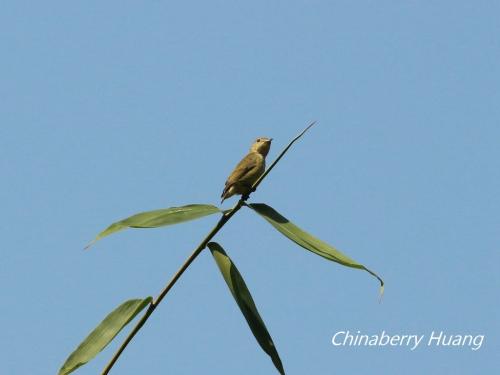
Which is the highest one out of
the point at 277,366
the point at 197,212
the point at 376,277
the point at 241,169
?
the point at 241,169

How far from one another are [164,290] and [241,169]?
259 cm

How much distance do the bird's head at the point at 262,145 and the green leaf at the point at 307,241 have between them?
2.56m

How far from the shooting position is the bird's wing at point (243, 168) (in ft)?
15.6

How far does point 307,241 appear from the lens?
2.47m

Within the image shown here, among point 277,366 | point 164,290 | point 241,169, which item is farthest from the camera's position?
point 241,169

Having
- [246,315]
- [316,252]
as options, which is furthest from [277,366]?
[316,252]

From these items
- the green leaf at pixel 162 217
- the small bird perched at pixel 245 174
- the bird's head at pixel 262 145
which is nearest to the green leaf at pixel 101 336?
the green leaf at pixel 162 217

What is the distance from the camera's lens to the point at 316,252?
2.42 meters

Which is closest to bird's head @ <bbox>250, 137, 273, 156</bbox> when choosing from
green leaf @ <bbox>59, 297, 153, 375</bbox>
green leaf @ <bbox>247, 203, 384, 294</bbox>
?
green leaf @ <bbox>247, 203, 384, 294</bbox>

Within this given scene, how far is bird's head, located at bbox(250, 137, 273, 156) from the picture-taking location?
5.26 meters

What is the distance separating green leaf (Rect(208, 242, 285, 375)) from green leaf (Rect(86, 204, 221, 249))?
0.11m

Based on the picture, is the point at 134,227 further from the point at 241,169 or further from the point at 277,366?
the point at 241,169

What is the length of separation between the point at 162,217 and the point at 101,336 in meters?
0.39

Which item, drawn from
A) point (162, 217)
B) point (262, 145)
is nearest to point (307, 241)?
point (162, 217)
